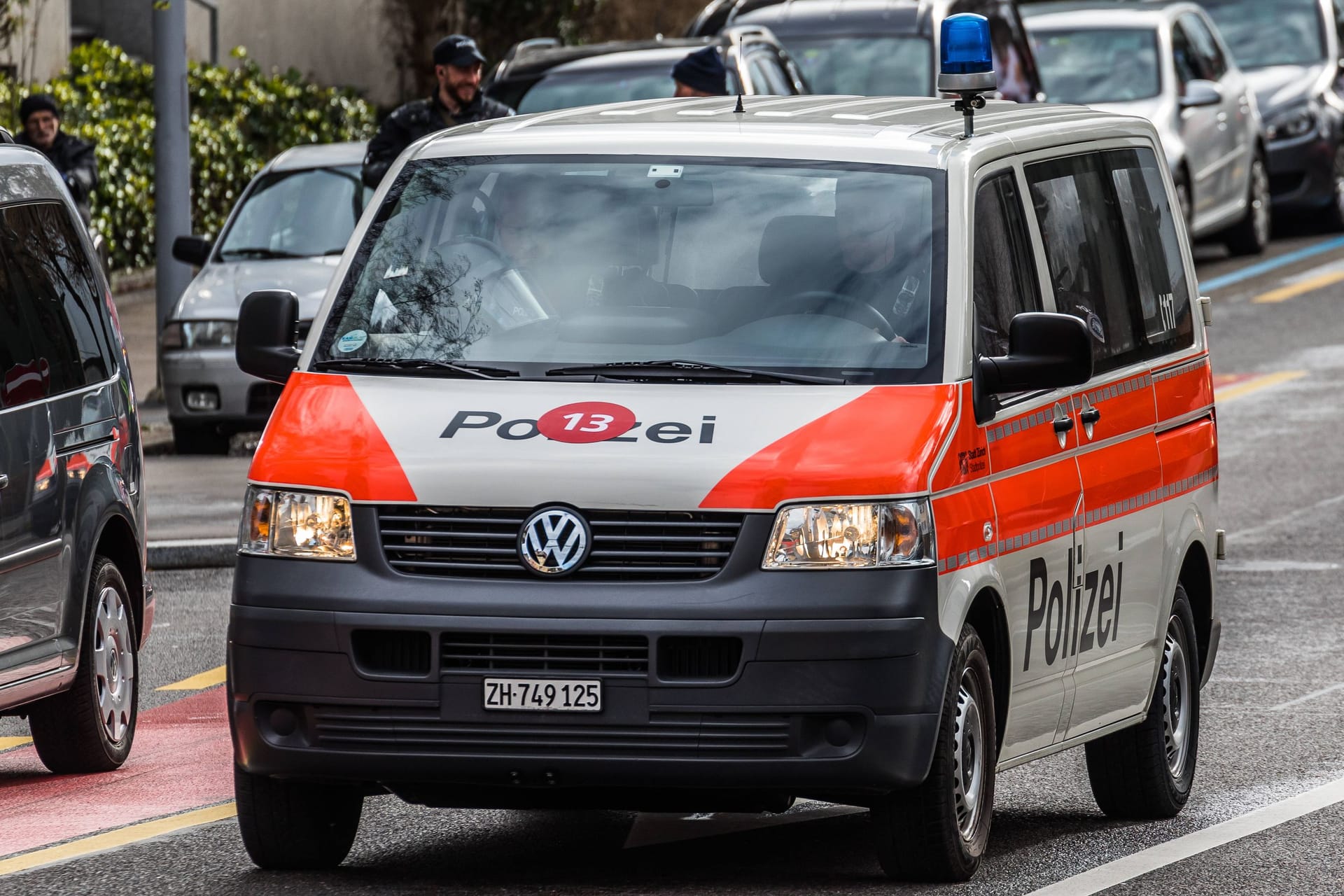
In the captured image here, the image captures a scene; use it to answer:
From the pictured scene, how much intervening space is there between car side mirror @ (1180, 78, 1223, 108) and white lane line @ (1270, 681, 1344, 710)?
12.5 meters

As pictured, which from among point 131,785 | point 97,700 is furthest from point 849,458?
point 97,700

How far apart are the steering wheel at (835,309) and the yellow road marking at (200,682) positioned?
3961mm

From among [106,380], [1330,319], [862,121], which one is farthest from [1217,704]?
[1330,319]

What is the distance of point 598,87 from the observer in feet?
57.2

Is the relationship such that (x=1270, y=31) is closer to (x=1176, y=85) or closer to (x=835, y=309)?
(x=1176, y=85)

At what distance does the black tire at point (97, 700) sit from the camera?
8.55 meters

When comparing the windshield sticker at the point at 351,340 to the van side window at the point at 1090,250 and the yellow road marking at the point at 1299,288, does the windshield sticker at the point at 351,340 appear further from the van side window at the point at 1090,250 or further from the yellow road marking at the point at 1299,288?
the yellow road marking at the point at 1299,288

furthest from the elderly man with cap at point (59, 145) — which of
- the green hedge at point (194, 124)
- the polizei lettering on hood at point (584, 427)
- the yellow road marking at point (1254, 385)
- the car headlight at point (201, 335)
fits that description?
the polizei lettering on hood at point (584, 427)

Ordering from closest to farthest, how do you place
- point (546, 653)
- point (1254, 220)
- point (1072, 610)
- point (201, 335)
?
point (546, 653) < point (1072, 610) < point (201, 335) < point (1254, 220)

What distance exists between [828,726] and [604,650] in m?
0.53

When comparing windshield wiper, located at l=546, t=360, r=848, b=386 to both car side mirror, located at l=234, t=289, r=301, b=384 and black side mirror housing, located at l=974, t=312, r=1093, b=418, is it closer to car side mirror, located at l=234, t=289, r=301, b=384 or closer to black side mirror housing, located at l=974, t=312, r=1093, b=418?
black side mirror housing, located at l=974, t=312, r=1093, b=418

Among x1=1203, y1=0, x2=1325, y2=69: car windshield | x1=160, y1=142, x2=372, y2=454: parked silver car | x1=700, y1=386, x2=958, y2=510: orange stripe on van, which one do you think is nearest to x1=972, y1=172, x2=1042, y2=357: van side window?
x1=700, y1=386, x2=958, y2=510: orange stripe on van

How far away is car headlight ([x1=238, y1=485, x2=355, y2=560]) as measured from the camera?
21.1 feet

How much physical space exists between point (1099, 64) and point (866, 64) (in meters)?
2.99
